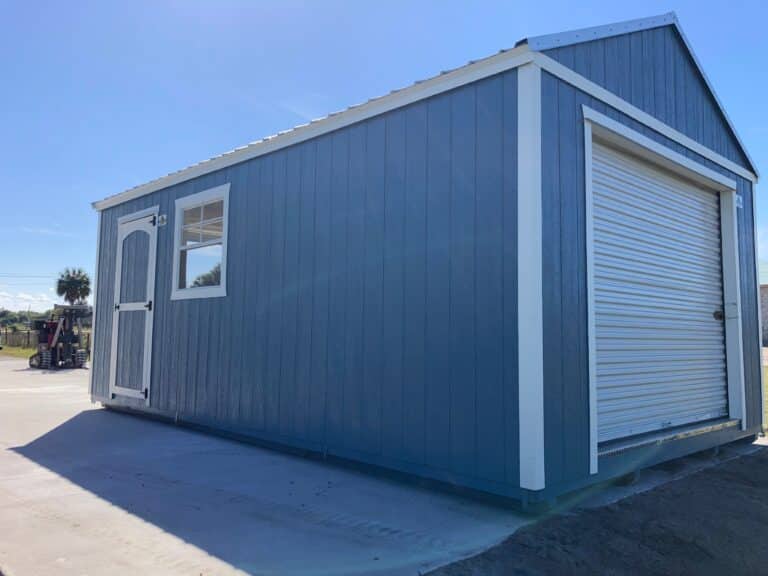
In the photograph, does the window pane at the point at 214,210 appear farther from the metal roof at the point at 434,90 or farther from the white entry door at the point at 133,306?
the white entry door at the point at 133,306

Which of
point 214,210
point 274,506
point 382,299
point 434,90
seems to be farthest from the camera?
point 214,210

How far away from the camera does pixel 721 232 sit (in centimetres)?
602

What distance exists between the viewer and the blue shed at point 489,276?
359 centimetres

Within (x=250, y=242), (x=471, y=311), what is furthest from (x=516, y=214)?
(x=250, y=242)

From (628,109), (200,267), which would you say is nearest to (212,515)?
(200,267)

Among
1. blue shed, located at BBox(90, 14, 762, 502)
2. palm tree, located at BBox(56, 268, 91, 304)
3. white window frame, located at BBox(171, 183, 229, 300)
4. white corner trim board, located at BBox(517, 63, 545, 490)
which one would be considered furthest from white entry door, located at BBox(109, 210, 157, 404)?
palm tree, located at BBox(56, 268, 91, 304)

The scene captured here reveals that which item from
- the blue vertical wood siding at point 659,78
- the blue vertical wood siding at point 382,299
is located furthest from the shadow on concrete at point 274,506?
the blue vertical wood siding at point 659,78

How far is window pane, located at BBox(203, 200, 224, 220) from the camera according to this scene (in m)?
6.21

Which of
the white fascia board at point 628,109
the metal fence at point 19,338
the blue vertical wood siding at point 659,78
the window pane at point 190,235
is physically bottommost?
the metal fence at point 19,338

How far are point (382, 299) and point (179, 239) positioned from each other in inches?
135

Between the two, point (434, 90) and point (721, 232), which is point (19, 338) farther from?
point (721, 232)

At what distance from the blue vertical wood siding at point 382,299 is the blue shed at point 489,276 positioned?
0.02 metres

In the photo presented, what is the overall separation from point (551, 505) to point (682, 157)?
3.59m

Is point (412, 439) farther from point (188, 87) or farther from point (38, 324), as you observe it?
point (38, 324)
